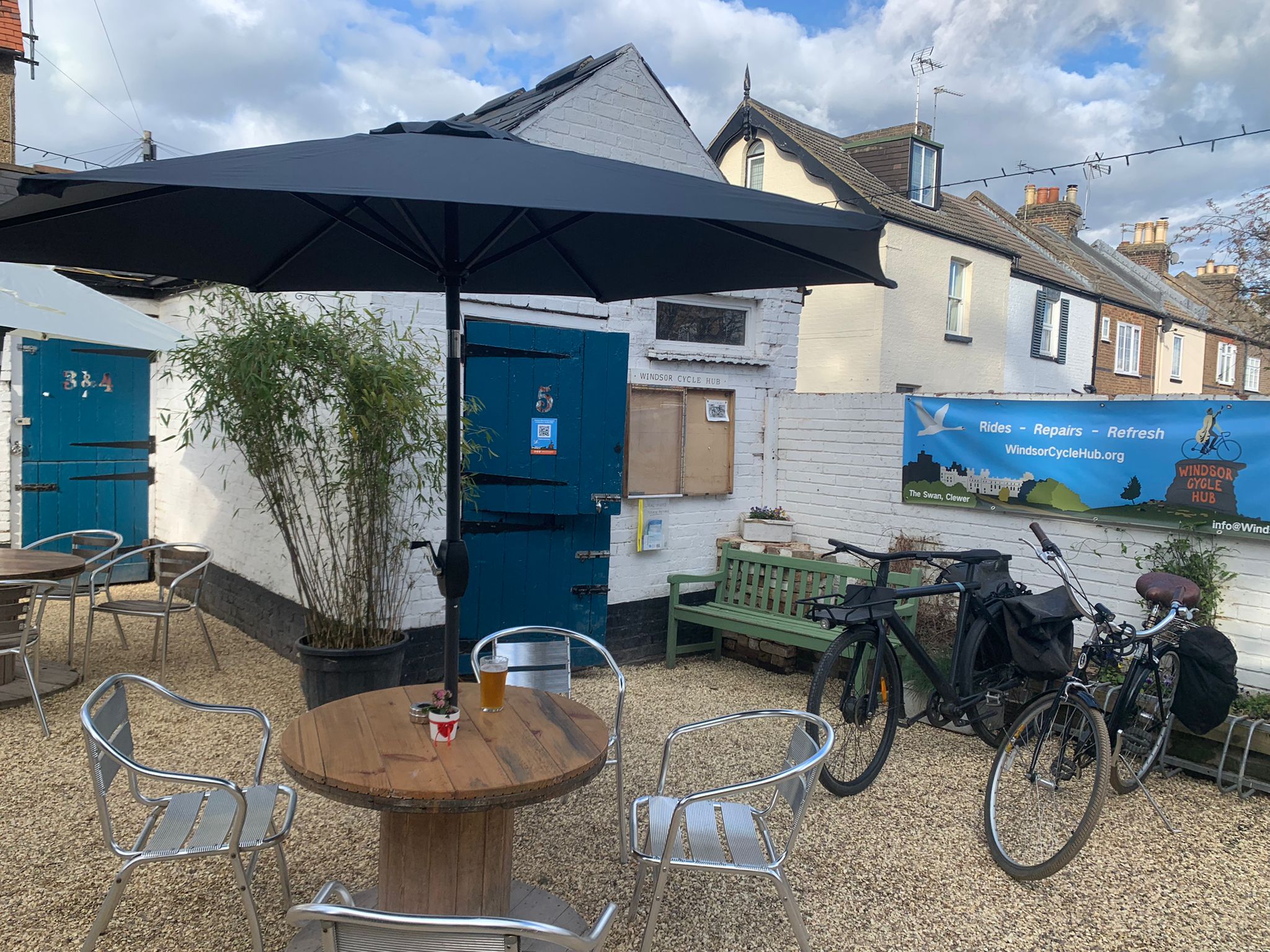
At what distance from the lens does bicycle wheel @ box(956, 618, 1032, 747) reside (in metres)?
3.90

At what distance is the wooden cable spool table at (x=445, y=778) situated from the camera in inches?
82.2

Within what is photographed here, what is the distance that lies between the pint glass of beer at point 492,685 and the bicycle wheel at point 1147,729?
277cm

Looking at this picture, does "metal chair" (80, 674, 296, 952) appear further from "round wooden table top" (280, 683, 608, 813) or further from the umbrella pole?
the umbrella pole

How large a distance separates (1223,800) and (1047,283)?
1277 cm

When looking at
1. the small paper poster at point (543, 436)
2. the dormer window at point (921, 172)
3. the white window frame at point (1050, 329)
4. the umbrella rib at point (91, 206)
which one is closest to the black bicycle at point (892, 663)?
the small paper poster at point (543, 436)

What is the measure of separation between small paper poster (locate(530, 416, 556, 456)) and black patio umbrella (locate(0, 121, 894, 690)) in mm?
1635

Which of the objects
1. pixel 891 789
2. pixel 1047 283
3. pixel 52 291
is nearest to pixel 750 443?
pixel 891 789

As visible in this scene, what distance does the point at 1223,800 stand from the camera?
390cm

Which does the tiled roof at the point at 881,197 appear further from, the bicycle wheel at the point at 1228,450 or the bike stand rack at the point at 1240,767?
the bike stand rack at the point at 1240,767

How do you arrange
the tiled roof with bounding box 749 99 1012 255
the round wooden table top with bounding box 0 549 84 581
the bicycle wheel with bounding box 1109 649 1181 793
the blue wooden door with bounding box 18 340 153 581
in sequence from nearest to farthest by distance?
the bicycle wheel with bounding box 1109 649 1181 793 → the round wooden table top with bounding box 0 549 84 581 → the blue wooden door with bounding box 18 340 153 581 → the tiled roof with bounding box 749 99 1012 255

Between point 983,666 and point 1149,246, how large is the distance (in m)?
20.4

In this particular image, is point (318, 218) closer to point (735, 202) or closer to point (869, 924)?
point (735, 202)

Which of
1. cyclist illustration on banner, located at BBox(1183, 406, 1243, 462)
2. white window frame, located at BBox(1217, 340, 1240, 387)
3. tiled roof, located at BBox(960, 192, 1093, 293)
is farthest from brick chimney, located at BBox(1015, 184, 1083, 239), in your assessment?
cyclist illustration on banner, located at BBox(1183, 406, 1243, 462)

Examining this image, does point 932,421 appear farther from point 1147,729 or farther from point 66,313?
point 66,313
